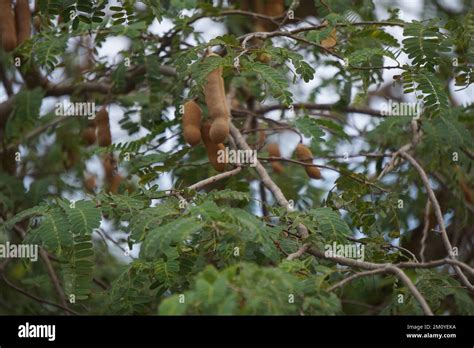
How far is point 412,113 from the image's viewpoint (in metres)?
3.82

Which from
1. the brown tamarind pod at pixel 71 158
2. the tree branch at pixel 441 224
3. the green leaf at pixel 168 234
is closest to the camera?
the green leaf at pixel 168 234

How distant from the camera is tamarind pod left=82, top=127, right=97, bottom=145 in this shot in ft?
13.9

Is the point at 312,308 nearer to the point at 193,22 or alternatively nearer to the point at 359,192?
the point at 359,192

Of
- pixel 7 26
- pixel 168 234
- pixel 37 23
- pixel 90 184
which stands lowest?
pixel 168 234
